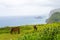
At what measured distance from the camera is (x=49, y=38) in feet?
57.6

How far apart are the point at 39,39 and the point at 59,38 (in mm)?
1687

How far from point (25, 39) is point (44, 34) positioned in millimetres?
1716

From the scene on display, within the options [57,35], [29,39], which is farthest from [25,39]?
[57,35]

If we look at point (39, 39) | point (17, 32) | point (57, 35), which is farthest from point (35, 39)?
point (17, 32)

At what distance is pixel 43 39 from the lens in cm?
1759

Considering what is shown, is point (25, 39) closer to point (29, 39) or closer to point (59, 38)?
point (29, 39)

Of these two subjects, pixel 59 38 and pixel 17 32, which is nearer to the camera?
pixel 59 38

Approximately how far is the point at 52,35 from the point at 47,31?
0.54 metres

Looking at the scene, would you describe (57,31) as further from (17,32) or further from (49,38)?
(17,32)

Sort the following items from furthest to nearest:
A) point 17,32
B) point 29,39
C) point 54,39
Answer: point 17,32, point 29,39, point 54,39

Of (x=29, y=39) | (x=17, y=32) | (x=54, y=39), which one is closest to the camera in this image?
(x=54, y=39)

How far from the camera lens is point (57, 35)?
58.7 feet

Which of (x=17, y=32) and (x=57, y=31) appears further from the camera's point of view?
(x=17, y=32)

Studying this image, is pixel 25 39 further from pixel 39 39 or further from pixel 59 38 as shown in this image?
pixel 59 38
